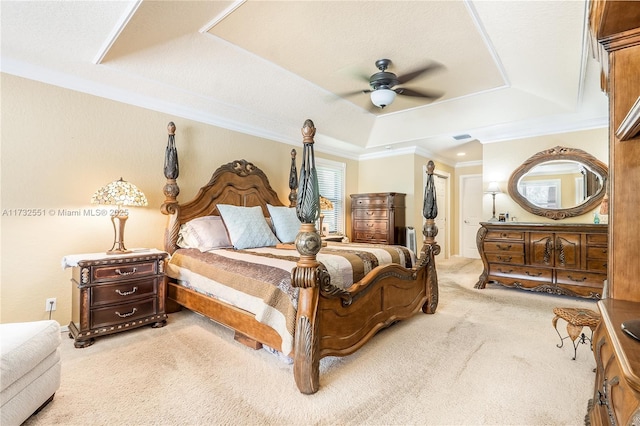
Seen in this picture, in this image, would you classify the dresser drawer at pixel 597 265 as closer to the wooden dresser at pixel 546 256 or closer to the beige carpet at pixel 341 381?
the wooden dresser at pixel 546 256

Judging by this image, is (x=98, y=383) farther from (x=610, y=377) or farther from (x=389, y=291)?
(x=610, y=377)

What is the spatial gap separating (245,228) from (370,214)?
3.02 metres

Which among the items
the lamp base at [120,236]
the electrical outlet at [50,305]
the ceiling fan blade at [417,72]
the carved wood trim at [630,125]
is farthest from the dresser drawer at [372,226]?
the electrical outlet at [50,305]

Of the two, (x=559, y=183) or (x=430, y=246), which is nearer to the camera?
(x=430, y=246)

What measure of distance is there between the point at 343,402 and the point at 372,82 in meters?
2.85

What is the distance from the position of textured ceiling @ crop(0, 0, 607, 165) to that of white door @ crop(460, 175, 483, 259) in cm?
282

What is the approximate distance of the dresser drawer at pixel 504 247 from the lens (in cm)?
428

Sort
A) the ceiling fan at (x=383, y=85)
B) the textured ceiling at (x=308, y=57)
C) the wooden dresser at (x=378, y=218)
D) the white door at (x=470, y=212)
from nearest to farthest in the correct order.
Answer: the textured ceiling at (x=308, y=57), the ceiling fan at (x=383, y=85), the wooden dresser at (x=378, y=218), the white door at (x=470, y=212)

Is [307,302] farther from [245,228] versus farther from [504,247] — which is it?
[504,247]

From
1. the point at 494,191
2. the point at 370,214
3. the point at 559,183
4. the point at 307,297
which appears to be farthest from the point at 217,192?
the point at 559,183

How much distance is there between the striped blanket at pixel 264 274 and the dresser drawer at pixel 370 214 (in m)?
2.35

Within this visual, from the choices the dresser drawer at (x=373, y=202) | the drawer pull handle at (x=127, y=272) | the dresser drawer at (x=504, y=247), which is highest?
the dresser drawer at (x=373, y=202)

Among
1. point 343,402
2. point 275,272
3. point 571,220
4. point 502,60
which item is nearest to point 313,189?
point 275,272

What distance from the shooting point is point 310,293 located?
6.20 feet
